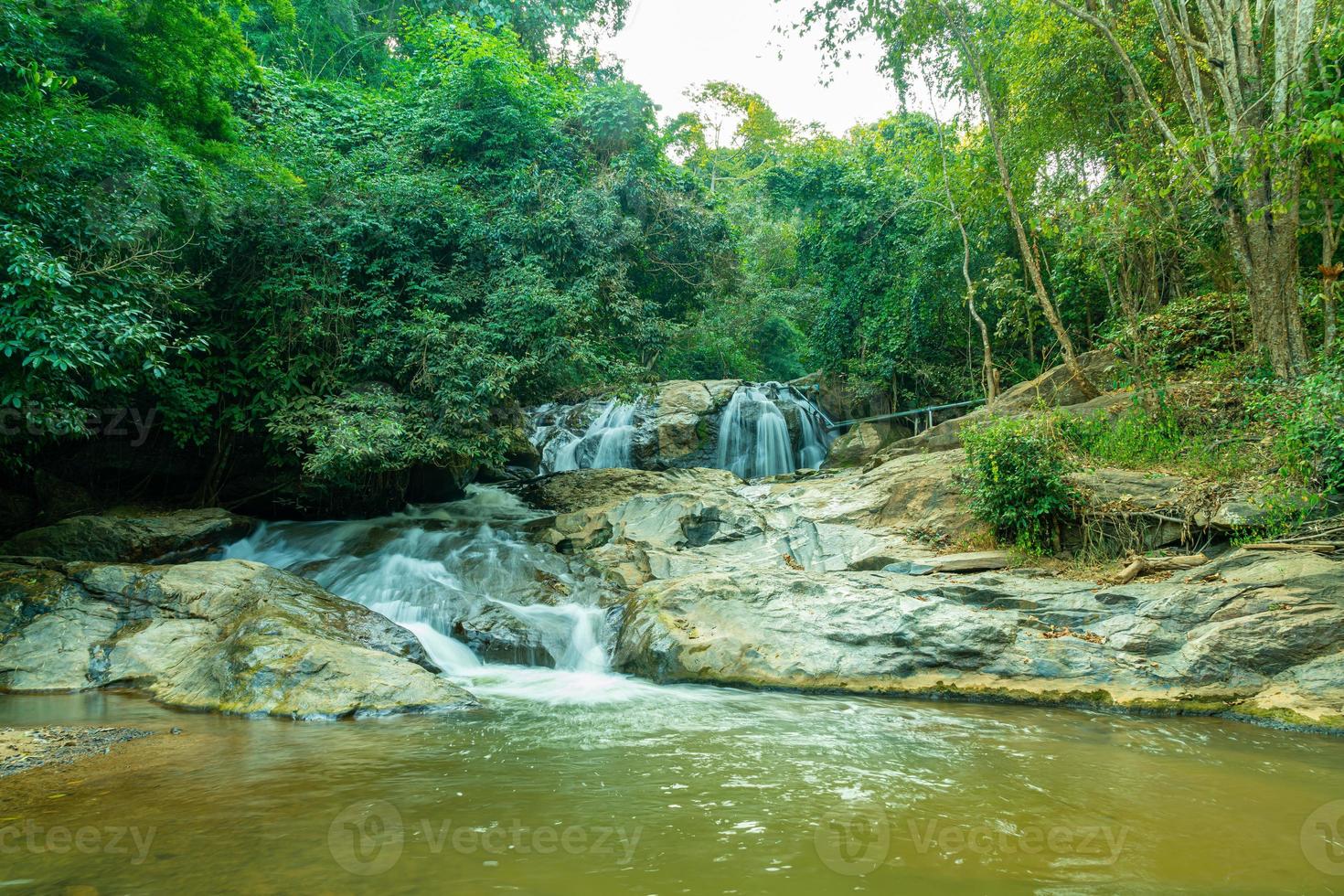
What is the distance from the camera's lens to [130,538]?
31.2 feet

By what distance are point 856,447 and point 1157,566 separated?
1037 centimetres

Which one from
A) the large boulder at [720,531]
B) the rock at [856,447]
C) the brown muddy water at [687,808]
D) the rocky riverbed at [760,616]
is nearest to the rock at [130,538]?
the rocky riverbed at [760,616]

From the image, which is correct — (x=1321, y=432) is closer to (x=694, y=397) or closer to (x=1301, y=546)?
(x=1301, y=546)

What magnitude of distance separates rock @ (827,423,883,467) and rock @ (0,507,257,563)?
12.8m

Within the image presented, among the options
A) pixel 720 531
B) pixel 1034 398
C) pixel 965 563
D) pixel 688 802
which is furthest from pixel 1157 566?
pixel 688 802

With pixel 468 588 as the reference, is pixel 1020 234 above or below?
above

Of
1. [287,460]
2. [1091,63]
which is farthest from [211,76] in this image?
[1091,63]

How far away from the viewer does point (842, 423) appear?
20.1 m

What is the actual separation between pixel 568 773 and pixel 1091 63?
12863 mm

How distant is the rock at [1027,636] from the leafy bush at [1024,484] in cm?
98

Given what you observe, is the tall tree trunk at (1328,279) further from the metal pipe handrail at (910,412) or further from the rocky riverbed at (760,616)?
the metal pipe handrail at (910,412)

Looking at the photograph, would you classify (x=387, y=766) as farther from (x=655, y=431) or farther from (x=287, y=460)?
(x=655, y=431)

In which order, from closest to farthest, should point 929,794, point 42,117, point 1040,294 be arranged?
point 929,794 < point 42,117 < point 1040,294

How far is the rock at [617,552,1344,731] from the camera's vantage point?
566 cm
